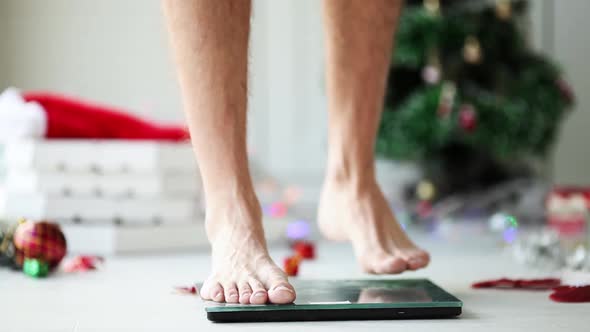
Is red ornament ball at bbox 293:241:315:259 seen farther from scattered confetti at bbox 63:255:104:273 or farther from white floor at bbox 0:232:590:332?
scattered confetti at bbox 63:255:104:273

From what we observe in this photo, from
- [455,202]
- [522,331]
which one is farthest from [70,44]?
[522,331]

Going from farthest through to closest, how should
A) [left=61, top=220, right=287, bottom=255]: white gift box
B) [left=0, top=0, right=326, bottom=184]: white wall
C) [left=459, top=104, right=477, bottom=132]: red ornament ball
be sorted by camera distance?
[left=0, top=0, right=326, bottom=184]: white wall < [left=459, top=104, right=477, bottom=132]: red ornament ball < [left=61, top=220, right=287, bottom=255]: white gift box

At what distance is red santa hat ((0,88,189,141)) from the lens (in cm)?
197

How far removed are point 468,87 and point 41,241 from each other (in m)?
1.77

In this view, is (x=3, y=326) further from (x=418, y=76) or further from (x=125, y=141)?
(x=418, y=76)

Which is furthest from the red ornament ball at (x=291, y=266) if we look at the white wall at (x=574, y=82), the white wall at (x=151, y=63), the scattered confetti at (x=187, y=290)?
the white wall at (x=574, y=82)

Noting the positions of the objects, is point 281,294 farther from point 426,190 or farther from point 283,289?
point 426,190

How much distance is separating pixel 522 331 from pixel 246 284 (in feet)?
1.07

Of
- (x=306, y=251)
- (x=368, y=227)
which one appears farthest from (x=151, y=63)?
(x=368, y=227)

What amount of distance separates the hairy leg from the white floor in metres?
0.18

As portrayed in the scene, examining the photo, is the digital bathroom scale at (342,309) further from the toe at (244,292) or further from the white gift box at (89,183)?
the white gift box at (89,183)

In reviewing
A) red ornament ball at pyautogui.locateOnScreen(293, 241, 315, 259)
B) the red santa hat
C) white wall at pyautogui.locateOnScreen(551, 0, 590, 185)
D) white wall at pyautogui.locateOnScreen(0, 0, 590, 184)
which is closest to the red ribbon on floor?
red ornament ball at pyautogui.locateOnScreen(293, 241, 315, 259)

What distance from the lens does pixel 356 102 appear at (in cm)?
133

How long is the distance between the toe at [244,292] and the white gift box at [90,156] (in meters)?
1.07
